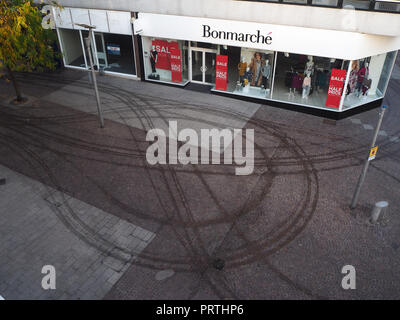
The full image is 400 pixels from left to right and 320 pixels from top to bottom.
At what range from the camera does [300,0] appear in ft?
50.9

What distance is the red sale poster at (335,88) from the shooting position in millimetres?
Answer: 16469

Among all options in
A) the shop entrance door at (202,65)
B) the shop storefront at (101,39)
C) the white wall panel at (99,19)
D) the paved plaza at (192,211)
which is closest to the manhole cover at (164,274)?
the paved plaza at (192,211)

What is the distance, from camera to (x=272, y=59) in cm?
1794

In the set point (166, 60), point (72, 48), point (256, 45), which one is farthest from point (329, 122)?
point (72, 48)

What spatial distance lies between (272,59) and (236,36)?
231 cm

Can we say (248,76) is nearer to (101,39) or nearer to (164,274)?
(101,39)

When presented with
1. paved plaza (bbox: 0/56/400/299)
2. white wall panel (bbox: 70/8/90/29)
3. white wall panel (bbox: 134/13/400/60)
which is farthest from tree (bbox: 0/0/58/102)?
white wall panel (bbox: 134/13/400/60)

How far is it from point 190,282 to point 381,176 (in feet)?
28.9

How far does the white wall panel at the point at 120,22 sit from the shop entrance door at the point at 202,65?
3.98 meters

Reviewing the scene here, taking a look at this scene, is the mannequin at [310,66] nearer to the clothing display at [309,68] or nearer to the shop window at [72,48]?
the clothing display at [309,68]

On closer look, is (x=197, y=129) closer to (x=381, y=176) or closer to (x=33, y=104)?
(x=381, y=176)

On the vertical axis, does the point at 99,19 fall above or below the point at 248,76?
above

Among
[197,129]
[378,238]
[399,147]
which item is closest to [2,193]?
[197,129]

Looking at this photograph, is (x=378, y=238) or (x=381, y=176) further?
(x=381, y=176)
